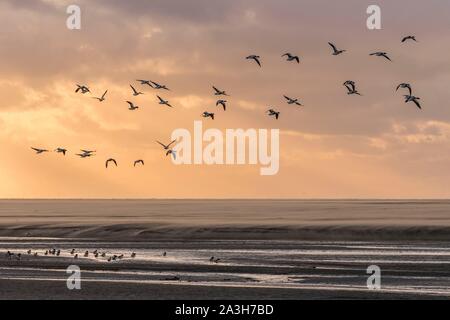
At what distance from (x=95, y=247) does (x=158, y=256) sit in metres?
13.6

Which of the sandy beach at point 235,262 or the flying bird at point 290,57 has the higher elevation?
the flying bird at point 290,57

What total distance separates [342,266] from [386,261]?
178 inches

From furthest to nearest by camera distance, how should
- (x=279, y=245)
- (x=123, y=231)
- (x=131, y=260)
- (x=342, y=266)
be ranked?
(x=123, y=231) < (x=279, y=245) < (x=131, y=260) < (x=342, y=266)

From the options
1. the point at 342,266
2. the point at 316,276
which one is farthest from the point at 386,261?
the point at 316,276

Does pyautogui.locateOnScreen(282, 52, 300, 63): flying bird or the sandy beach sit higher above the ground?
pyautogui.locateOnScreen(282, 52, 300, 63): flying bird

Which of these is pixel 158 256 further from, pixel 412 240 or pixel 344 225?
pixel 344 225

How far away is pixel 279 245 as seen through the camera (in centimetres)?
8288
